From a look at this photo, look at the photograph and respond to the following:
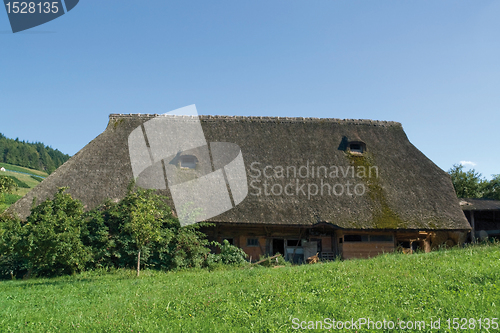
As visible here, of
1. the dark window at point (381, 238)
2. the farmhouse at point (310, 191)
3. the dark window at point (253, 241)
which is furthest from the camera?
the dark window at point (253, 241)

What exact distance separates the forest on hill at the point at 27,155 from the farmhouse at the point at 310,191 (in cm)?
6758

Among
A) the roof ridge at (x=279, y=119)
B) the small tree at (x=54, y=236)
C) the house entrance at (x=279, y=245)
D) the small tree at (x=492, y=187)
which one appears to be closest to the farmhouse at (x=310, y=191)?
the house entrance at (x=279, y=245)

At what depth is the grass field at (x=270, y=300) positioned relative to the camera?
5887 millimetres

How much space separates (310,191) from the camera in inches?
637

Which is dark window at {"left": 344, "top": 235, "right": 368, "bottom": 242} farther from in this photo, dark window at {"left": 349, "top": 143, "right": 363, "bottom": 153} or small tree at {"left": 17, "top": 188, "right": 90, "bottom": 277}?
small tree at {"left": 17, "top": 188, "right": 90, "bottom": 277}

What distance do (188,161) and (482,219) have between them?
1613 centimetres

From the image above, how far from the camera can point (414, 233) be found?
1567 centimetres

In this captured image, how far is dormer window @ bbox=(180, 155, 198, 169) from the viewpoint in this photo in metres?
17.3

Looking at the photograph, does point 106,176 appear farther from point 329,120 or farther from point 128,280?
point 329,120

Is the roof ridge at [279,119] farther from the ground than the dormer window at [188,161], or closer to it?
farther from the ground

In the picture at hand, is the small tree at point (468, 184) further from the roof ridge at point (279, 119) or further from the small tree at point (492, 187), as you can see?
the roof ridge at point (279, 119)

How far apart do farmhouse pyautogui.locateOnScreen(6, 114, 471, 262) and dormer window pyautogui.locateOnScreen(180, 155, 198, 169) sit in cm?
5

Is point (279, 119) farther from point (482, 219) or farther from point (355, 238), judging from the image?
point (482, 219)

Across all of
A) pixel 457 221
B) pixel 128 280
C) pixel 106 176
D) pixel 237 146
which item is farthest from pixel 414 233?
pixel 106 176
